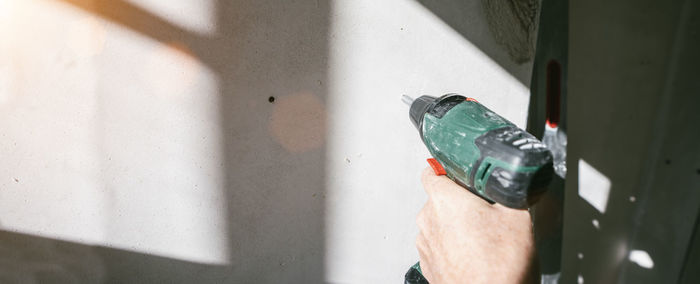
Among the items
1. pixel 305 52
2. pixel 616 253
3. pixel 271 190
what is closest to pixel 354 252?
pixel 271 190

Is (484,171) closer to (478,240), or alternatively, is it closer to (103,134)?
(478,240)

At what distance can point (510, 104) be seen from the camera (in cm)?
91

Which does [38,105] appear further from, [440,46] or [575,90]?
[575,90]

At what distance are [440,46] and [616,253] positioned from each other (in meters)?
1.14

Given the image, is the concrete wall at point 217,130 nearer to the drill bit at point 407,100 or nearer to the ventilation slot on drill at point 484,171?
the drill bit at point 407,100

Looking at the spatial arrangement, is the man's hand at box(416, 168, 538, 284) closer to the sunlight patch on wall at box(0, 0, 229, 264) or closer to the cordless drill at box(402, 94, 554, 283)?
the cordless drill at box(402, 94, 554, 283)

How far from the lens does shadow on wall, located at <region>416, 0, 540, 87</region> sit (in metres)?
0.77

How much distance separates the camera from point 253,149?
0.69 meters

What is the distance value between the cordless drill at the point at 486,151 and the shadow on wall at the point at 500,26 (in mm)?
263

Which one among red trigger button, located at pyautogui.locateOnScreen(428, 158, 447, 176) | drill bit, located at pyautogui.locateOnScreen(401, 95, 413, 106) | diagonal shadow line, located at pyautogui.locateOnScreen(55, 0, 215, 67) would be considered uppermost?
diagonal shadow line, located at pyautogui.locateOnScreen(55, 0, 215, 67)

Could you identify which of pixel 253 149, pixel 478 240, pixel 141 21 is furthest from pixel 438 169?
pixel 141 21

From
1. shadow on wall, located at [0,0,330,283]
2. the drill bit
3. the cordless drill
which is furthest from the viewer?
the drill bit

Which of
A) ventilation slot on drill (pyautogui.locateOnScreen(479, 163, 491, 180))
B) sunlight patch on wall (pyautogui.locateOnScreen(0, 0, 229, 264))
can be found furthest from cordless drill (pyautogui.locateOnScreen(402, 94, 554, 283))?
sunlight patch on wall (pyautogui.locateOnScreen(0, 0, 229, 264))

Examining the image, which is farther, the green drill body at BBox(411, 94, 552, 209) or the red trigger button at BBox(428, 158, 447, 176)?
the red trigger button at BBox(428, 158, 447, 176)
